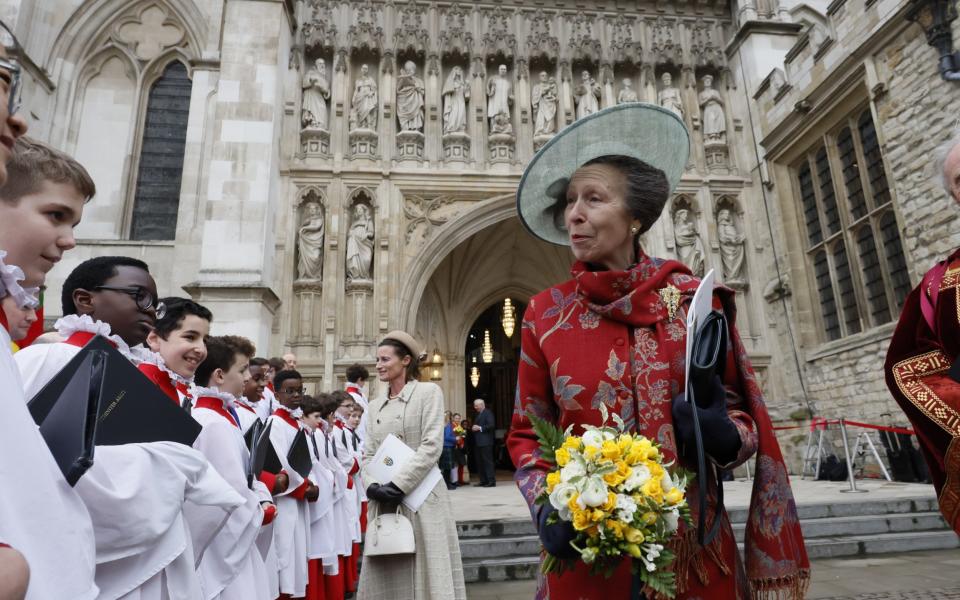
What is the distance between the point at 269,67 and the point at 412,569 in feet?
32.9

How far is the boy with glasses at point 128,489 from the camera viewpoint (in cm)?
133

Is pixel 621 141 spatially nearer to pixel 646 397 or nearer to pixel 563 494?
pixel 646 397

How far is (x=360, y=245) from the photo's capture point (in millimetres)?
10375

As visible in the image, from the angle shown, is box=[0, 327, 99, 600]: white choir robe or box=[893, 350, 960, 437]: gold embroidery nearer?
box=[0, 327, 99, 600]: white choir robe

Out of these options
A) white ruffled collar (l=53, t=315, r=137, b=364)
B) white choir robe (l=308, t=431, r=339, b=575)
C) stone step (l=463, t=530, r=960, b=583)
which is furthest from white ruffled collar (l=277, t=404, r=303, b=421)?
white ruffled collar (l=53, t=315, r=137, b=364)

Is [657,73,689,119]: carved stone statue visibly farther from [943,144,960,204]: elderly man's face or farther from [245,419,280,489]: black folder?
[245,419,280,489]: black folder

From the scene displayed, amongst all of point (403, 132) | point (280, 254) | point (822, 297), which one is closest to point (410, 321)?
point (280, 254)

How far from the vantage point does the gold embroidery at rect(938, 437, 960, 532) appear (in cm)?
149

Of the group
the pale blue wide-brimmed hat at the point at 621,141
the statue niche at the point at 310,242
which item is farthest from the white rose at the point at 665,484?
the statue niche at the point at 310,242

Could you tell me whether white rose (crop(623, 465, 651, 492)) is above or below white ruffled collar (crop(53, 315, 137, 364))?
below

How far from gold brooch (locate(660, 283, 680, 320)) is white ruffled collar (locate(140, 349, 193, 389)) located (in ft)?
5.61

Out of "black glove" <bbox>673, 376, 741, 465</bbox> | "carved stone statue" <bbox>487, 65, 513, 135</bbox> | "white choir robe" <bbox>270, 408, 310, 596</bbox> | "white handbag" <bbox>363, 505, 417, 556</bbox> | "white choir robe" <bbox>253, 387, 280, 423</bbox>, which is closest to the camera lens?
"black glove" <bbox>673, 376, 741, 465</bbox>

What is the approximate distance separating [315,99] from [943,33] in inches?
Answer: 382

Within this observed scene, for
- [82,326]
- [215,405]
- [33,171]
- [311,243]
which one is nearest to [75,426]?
[33,171]
